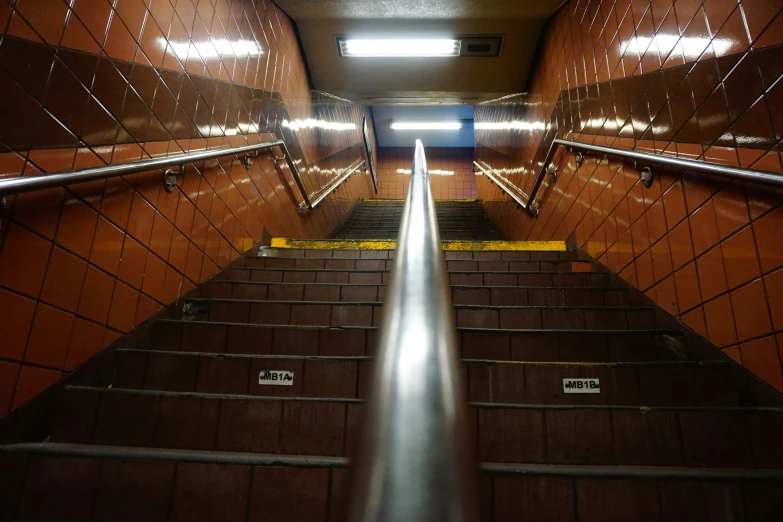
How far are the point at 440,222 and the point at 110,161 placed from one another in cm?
468

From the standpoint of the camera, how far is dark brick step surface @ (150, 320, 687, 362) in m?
1.78

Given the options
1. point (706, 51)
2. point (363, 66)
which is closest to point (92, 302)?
point (706, 51)

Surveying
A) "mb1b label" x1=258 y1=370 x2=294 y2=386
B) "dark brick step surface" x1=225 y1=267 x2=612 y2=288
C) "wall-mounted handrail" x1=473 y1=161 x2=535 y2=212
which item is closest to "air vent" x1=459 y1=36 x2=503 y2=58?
"wall-mounted handrail" x1=473 y1=161 x2=535 y2=212

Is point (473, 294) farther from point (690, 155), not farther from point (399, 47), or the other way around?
point (399, 47)

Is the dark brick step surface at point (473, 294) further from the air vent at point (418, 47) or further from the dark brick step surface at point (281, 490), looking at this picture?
the air vent at point (418, 47)

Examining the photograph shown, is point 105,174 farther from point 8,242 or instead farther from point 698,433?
point 698,433

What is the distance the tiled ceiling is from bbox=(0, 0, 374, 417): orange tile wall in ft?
5.00

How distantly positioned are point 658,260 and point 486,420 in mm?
1513

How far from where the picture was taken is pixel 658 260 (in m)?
2.17

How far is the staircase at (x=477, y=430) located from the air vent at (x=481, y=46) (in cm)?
403

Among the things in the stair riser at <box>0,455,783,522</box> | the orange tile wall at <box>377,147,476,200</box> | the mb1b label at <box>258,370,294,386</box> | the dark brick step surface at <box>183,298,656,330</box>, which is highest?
the orange tile wall at <box>377,147,476,200</box>

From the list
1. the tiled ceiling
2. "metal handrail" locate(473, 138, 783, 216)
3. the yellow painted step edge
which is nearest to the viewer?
"metal handrail" locate(473, 138, 783, 216)

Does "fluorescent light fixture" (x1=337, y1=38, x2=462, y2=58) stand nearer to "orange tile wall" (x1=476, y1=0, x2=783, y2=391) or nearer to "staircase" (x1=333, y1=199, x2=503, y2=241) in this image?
"orange tile wall" (x1=476, y1=0, x2=783, y2=391)

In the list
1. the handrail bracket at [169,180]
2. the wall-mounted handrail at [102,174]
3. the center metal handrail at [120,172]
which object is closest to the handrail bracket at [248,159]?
the center metal handrail at [120,172]
